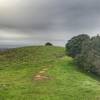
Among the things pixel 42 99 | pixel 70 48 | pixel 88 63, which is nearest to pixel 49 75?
pixel 88 63

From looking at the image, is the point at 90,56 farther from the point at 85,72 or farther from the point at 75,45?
the point at 75,45

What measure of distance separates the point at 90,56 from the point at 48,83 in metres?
27.0

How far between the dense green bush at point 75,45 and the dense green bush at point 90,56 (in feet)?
25.1

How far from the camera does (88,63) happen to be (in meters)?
102

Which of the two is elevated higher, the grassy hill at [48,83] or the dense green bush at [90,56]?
the dense green bush at [90,56]

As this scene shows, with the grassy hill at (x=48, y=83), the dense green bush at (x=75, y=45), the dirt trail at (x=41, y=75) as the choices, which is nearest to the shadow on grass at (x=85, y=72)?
the grassy hill at (x=48, y=83)

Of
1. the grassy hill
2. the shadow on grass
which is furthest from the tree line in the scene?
the grassy hill

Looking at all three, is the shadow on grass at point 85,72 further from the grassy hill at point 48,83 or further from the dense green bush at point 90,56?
the dense green bush at point 90,56

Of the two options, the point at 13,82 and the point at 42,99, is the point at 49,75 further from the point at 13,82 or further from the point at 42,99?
the point at 42,99

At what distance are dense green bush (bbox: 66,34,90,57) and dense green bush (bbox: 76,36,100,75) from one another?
765 cm

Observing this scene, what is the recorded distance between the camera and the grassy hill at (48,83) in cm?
6881

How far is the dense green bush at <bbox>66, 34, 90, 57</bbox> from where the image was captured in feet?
390

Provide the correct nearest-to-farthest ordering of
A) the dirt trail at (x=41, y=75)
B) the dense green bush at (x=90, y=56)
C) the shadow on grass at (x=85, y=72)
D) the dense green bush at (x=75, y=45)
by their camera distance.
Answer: the dirt trail at (x=41, y=75)
the shadow on grass at (x=85, y=72)
the dense green bush at (x=90, y=56)
the dense green bush at (x=75, y=45)

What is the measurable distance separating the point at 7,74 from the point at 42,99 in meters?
34.2
